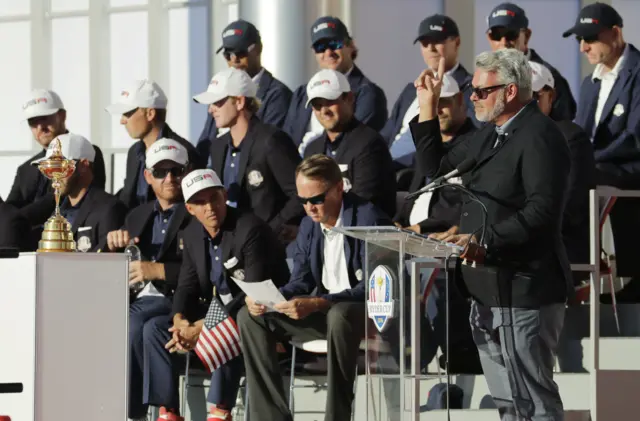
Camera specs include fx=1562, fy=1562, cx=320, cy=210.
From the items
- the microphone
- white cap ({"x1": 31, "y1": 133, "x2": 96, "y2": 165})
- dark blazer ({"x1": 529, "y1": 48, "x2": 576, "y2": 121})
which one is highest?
dark blazer ({"x1": 529, "y1": 48, "x2": 576, "y2": 121})

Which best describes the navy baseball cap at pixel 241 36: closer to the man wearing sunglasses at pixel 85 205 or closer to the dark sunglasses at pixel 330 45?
the dark sunglasses at pixel 330 45

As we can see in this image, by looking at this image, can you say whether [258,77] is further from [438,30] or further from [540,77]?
[540,77]

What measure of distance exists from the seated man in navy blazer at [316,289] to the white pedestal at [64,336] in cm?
160

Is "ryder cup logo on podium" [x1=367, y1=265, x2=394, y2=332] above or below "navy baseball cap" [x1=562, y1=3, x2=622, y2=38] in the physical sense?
below

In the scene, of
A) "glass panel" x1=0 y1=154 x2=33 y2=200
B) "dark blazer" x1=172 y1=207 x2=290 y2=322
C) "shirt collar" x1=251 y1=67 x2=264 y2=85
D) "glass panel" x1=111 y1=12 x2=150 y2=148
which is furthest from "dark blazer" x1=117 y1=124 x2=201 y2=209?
"glass panel" x1=0 y1=154 x2=33 y2=200

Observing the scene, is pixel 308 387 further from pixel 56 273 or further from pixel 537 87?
pixel 56 273

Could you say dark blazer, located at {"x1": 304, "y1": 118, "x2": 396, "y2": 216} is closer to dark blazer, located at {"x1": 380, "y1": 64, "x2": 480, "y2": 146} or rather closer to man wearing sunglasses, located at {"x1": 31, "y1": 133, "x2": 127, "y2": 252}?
dark blazer, located at {"x1": 380, "y1": 64, "x2": 480, "y2": 146}

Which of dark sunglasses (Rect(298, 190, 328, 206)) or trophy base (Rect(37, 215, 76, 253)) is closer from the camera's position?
trophy base (Rect(37, 215, 76, 253))

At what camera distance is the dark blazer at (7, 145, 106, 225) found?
9.52 meters

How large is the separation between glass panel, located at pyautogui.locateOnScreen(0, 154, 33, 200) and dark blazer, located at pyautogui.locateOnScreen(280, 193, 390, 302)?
6246 mm

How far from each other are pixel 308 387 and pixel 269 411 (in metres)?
0.71

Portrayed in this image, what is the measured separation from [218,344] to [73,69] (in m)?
6.33

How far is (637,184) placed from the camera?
7648 millimetres

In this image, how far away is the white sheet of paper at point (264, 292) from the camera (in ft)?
24.5
